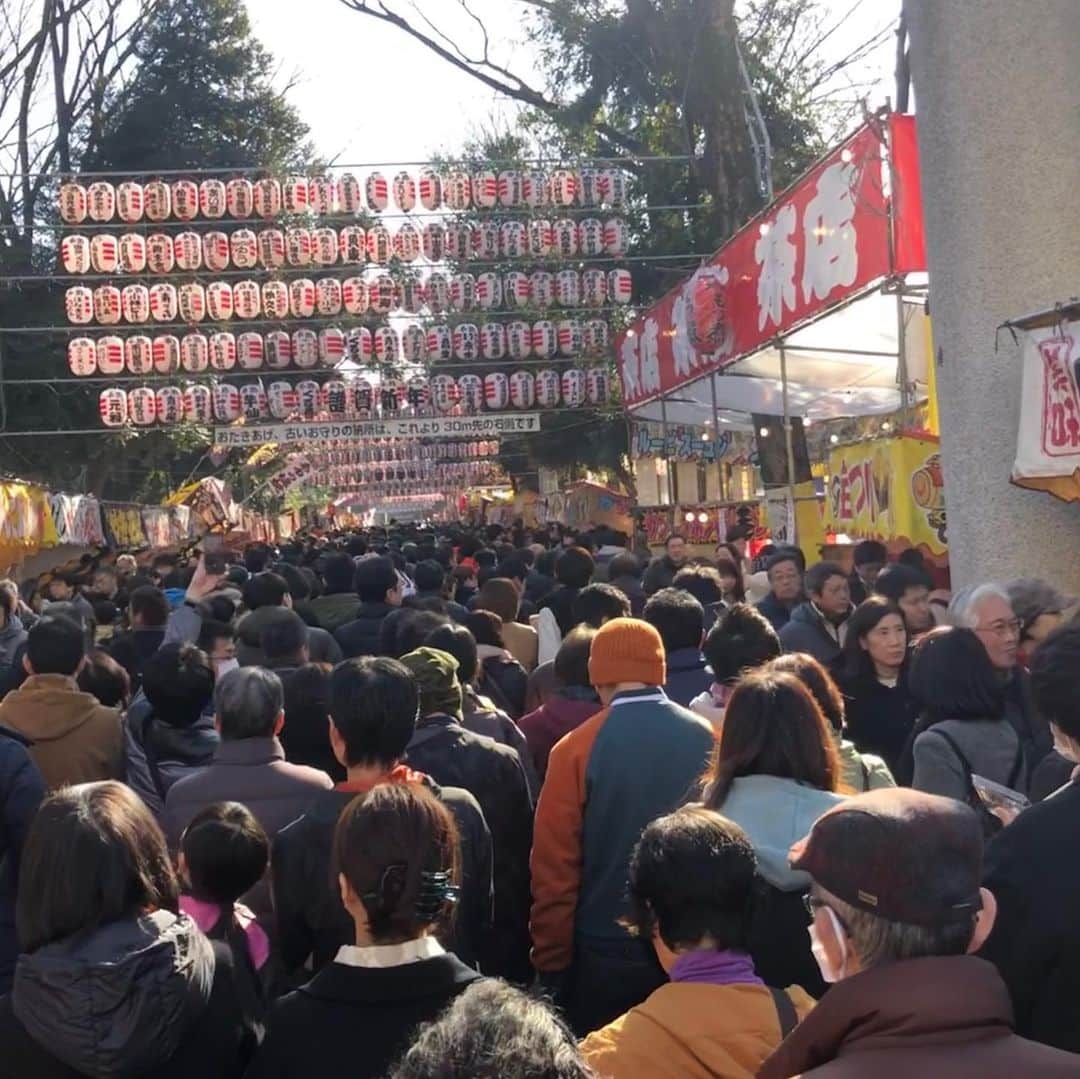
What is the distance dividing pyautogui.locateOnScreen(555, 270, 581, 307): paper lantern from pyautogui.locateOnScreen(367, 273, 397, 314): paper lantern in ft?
8.21

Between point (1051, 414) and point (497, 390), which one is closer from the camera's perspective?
point (1051, 414)

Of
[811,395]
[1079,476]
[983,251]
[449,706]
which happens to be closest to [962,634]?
[449,706]

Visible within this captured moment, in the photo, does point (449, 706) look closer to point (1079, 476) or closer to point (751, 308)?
point (1079, 476)

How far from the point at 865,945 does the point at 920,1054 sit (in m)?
0.23

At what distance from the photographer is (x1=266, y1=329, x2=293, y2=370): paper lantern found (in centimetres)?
2244

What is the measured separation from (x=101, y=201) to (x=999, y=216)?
17.2 metres

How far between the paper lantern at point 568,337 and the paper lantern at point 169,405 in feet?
19.3

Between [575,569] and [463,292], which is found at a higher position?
[463,292]

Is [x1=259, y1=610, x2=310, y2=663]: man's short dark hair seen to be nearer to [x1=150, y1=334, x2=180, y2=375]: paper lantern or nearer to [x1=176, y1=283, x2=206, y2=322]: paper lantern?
[x1=176, y1=283, x2=206, y2=322]: paper lantern

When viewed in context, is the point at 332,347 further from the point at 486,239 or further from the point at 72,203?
the point at 72,203

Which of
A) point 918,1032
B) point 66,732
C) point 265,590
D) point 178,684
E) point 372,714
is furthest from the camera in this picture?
point 265,590

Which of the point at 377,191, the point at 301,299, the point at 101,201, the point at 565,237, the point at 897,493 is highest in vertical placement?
the point at 101,201

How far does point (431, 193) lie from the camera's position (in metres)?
21.4

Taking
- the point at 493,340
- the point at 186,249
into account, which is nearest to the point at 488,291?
the point at 493,340
